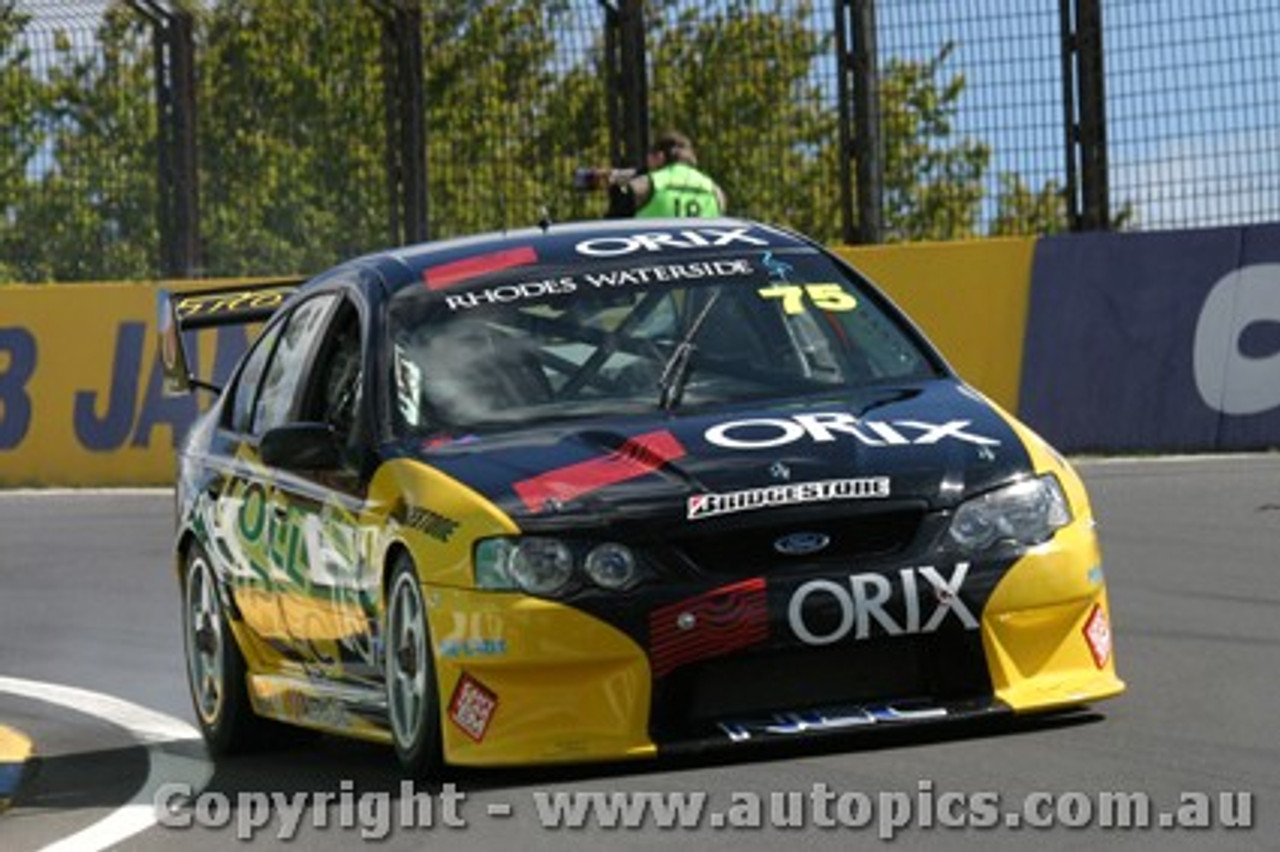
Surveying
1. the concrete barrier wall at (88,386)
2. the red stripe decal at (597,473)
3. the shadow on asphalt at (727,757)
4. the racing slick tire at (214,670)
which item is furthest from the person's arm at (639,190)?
the red stripe decal at (597,473)

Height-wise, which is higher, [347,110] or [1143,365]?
[347,110]

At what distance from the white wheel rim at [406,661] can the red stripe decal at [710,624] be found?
62 centimetres

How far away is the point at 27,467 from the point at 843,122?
532 cm

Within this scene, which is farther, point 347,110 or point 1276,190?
point 347,110

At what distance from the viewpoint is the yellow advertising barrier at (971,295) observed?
62.5ft

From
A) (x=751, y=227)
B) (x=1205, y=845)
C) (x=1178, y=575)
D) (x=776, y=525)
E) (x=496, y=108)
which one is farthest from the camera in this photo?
(x=496, y=108)

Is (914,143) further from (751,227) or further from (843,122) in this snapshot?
(751,227)

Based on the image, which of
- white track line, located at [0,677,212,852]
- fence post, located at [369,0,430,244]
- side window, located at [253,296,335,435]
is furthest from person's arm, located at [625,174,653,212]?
side window, located at [253,296,335,435]

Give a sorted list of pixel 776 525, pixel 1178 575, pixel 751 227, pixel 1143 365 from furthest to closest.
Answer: pixel 1143 365, pixel 1178 575, pixel 751 227, pixel 776 525

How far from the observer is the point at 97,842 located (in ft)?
27.3

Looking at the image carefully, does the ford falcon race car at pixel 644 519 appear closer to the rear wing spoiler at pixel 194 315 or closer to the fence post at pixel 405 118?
the rear wing spoiler at pixel 194 315

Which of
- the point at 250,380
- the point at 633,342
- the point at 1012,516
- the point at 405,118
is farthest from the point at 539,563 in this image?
the point at 405,118

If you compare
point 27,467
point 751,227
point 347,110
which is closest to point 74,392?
point 27,467

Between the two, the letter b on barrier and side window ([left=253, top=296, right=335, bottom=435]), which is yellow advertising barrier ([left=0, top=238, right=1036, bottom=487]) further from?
side window ([left=253, top=296, right=335, bottom=435])
